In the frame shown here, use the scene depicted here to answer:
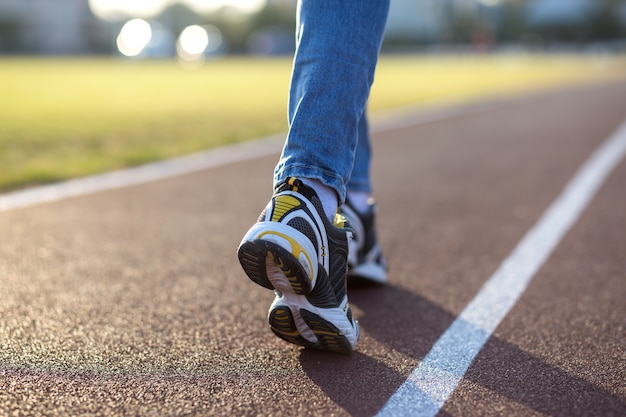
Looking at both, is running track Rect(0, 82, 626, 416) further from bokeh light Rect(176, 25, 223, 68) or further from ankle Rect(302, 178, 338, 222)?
bokeh light Rect(176, 25, 223, 68)

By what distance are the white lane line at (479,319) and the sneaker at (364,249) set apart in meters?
0.35

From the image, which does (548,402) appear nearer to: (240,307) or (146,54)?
(240,307)

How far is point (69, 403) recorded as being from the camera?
5.35 ft

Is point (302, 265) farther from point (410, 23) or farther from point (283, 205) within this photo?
point (410, 23)

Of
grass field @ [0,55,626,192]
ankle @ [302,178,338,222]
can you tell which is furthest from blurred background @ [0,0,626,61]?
ankle @ [302,178,338,222]

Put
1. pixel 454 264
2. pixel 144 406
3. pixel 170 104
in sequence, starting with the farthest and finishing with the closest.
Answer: pixel 170 104 → pixel 454 264 → pixel 144 406

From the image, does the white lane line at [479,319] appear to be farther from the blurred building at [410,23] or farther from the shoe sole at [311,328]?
the blurred building at [410,23]

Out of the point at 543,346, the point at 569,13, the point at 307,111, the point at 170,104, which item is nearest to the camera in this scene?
the point at 307,111

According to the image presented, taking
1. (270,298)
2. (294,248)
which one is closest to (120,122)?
(270,298)

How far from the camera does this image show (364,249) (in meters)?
2.52

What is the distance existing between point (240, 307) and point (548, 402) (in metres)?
1.05

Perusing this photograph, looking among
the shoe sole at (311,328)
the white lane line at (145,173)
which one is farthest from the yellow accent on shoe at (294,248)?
the white lane line at (145,173)

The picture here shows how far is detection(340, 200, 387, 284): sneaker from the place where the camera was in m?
2.48

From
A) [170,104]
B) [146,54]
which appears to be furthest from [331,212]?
[146,54]
